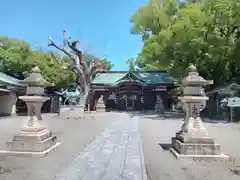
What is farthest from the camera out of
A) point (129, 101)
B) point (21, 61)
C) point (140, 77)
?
point (140, 77)

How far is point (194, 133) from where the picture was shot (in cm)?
818

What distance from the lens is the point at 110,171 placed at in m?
6.24

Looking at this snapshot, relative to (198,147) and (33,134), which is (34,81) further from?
(198,147)

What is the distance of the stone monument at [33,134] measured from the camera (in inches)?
315

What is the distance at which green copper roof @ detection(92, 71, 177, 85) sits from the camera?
3703 cm

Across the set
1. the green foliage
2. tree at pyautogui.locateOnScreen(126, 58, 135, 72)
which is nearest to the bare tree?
the green foliage

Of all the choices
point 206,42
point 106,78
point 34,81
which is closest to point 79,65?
point 106,78

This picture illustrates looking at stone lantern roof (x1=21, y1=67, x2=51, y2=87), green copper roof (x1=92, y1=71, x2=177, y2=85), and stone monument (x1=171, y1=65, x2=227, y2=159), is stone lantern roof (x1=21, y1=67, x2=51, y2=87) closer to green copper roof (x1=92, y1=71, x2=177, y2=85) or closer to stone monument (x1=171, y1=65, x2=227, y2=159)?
stone monument (x1=171, y1=65, x2=227, y2=159)

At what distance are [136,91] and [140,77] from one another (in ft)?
7.44

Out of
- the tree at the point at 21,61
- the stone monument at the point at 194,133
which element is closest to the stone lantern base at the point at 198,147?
the stone monument at the point at 194,133

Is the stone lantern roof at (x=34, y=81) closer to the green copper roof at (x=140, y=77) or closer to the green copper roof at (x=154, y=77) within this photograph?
the green copper roof at (x=140, y=77)

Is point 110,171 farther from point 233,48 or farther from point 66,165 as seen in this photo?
point 233,48

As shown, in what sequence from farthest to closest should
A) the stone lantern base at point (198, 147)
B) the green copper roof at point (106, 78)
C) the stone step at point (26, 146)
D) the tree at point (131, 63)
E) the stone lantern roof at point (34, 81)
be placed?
the tree at point (131, 63)
the green copper roof at point (106, 78)
the stone lantern roof at point (34, 81)
the stone step at point (26, 146)
the stone lantern base at point (198, 147)

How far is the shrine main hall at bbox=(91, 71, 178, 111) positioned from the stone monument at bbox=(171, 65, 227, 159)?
1068 inches
